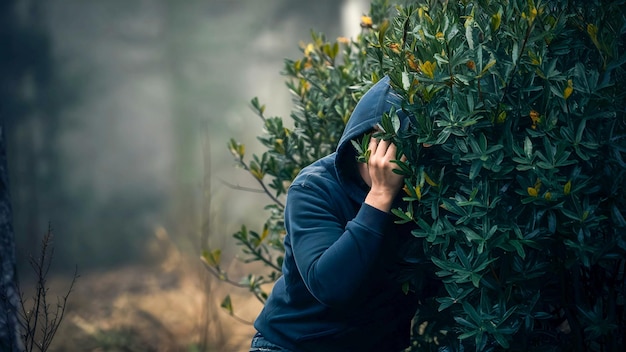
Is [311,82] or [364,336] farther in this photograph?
[311,82]

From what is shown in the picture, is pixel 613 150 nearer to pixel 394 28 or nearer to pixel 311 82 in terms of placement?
pixel 394 28

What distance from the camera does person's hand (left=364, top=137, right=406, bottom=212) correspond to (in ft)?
7.48

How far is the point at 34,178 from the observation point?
1070cm

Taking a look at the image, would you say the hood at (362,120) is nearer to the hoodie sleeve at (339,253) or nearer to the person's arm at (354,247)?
the person's arm at (354,247)

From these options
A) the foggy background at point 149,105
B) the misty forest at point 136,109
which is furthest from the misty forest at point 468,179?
the foggy background at point 149,105

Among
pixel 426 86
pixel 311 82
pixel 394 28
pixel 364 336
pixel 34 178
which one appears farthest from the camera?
pixel 34 178

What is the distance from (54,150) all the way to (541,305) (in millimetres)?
10866

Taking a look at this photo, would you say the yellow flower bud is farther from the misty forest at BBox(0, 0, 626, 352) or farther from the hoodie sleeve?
the hoodie sleeve

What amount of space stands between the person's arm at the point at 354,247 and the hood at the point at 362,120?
0.11 metres

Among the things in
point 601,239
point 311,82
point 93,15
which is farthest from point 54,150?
point 601,239

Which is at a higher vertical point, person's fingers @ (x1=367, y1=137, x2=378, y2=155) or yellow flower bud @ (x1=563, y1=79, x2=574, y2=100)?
person's fingers @ (x1=367, y1=137, x2=378, y2=155)

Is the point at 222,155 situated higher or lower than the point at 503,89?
higher

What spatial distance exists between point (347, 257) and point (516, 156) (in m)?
0.65

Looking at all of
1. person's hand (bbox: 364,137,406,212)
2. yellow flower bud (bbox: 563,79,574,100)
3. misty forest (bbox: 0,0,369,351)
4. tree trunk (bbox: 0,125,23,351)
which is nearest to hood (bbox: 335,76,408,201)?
person's hand (bbox: 364,137,406,212)
